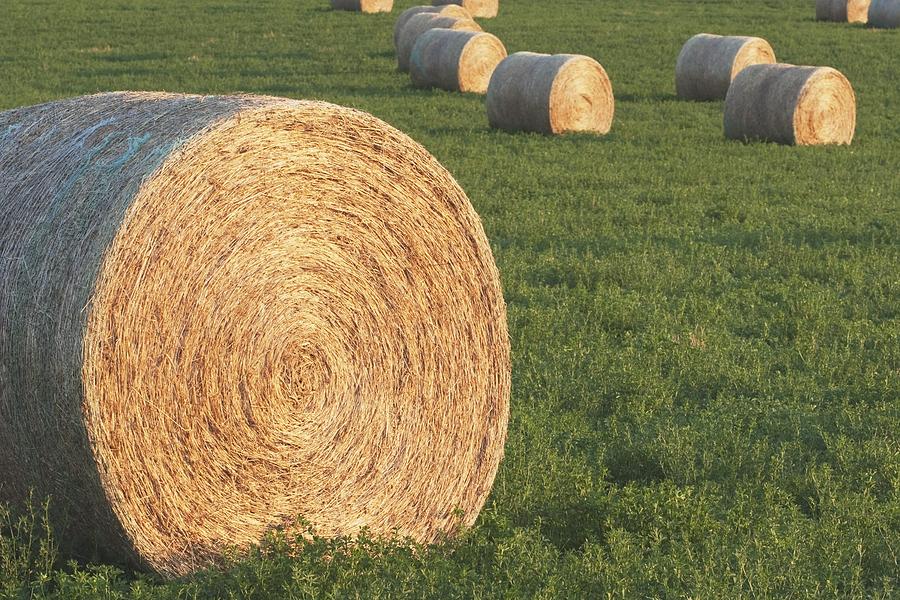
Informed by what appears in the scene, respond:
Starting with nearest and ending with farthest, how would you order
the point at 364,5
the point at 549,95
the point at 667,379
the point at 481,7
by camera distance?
the point at 667,379 < the point at 549,95 < the point at 364,5 < the point at 481,7

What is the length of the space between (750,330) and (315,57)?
67.8 ft

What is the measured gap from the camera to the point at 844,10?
121 ft

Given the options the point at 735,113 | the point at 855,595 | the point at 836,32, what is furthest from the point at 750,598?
the point at 836,32

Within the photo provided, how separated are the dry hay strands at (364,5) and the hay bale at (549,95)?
1770 centimetres

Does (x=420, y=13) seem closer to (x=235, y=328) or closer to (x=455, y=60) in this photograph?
(x=455, y=60)

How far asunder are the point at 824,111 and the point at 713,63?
4826 millimetres

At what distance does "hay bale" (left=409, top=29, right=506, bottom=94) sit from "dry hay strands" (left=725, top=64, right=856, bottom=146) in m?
6.51

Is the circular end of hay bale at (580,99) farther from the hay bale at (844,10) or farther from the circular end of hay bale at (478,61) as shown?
the hay bale at (844,10)

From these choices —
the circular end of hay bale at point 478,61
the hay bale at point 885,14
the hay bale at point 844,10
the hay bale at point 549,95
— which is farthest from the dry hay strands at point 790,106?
the hay bale at point 844,10

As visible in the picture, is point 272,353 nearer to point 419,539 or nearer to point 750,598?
point 419,539

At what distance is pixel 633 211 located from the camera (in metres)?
14.0

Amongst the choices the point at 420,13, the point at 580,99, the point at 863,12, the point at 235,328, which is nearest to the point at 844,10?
the point at 863,12

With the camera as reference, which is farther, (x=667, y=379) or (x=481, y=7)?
(x=481, y=7)

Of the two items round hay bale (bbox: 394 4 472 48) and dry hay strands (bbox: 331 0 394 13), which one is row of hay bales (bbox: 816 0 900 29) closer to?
round hay bale (bbox: 394 4 472 48)
